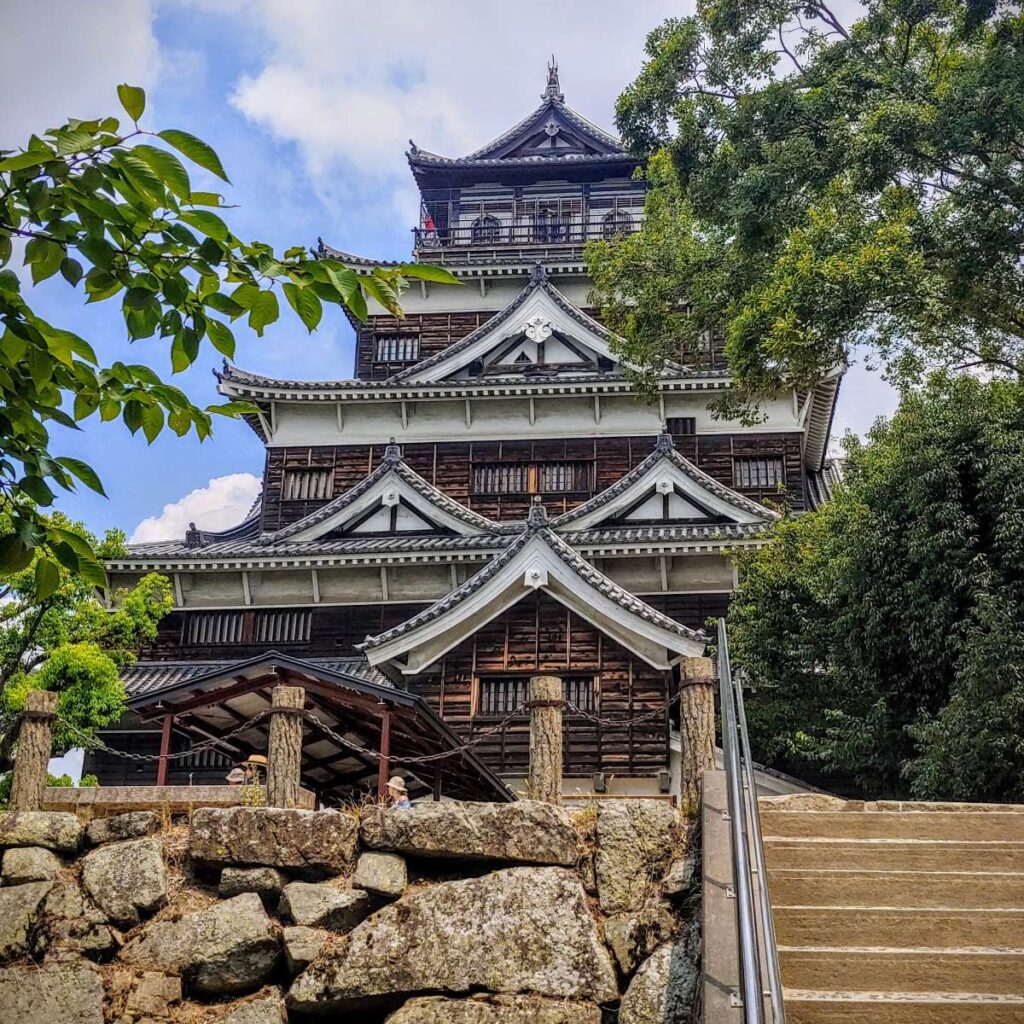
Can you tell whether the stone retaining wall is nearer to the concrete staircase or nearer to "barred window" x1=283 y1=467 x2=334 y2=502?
the concrete staircase

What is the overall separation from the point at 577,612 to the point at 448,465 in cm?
874

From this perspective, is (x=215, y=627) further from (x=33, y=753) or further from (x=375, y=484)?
(x=33, y=753)

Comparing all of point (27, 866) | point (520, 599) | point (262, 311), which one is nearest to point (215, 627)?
point (520, 599)

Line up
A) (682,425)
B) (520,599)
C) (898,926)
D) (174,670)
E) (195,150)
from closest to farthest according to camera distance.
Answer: (195,150) → (898,926) → (520,599) → (174,670) → (682,425)

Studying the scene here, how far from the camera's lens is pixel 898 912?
7145 mm

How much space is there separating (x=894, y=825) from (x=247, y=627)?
17192 millimetres

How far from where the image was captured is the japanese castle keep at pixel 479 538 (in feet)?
60.3

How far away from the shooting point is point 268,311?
4.68m

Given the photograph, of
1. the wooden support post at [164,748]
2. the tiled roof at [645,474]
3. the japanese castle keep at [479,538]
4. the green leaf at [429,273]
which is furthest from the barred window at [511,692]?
the green leaf at [429,273]

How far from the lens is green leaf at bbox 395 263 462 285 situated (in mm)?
4379

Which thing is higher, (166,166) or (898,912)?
(166,166)

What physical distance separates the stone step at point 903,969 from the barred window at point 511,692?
12270 millimetres

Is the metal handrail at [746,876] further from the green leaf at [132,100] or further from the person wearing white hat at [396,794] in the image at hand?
the green leaf at [132,100]

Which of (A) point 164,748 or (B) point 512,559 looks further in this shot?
(B) point 512,559
